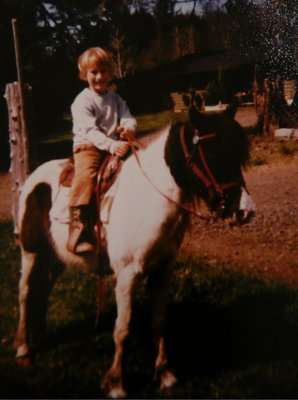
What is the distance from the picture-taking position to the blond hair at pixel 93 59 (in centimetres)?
230

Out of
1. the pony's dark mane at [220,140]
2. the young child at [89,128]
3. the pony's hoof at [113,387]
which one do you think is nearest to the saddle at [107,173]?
the young child at [89,128]

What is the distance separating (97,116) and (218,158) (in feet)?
2.25

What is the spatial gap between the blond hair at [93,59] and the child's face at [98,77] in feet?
0.05

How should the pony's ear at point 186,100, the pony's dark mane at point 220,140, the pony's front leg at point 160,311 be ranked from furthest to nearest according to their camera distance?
the pony's ear at point 186,100 < the pony's front leg at point 160,311 < the pony's dark mane at point 220,140

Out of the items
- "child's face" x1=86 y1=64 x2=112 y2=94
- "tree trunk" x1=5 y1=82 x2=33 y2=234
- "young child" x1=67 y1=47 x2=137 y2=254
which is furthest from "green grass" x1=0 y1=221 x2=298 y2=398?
"child's face" x1=86 y1=64 x2=112 y2=94

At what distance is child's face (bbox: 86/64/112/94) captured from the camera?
231 centimetres

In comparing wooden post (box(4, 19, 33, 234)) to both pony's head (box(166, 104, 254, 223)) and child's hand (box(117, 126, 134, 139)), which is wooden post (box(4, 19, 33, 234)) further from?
pony's head (box(166, 104, 254, 223))

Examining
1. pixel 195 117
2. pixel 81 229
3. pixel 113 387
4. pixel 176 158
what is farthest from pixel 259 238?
pixel 113 387

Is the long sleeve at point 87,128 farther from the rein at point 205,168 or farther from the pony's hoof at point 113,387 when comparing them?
the pony's hoof at point 113,387

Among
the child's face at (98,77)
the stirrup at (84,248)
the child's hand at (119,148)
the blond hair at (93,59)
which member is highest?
the blond hair at (93,59)

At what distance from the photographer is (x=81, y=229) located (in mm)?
2314

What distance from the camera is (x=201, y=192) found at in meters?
2.11

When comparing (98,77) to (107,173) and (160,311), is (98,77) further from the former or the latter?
(160,311)

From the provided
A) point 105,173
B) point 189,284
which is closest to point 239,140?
point 105,173
